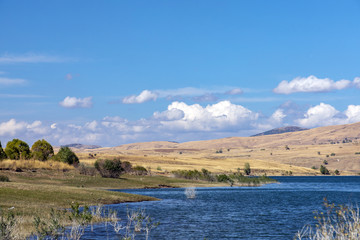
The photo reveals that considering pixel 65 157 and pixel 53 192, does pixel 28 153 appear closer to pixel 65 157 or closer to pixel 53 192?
pixel 65 157

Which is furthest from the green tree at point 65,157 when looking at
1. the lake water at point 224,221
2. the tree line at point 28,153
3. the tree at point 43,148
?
the lake water at point 224,221

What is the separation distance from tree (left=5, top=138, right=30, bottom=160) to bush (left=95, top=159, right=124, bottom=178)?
46.4 feet

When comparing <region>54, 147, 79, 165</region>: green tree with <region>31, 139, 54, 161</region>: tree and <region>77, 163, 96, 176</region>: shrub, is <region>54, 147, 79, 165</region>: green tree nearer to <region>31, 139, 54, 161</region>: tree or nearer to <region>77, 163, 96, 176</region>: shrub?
<region>31, 139, 54, 161</region>: tree

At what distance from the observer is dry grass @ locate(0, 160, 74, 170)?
2921 inches

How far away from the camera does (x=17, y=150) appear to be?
92875 mm

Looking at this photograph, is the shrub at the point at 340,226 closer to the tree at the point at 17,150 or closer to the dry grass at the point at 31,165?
the dry grass at the point at 31,165

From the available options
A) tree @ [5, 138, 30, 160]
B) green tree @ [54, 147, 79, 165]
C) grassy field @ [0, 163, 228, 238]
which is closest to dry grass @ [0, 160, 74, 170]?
grassy field @ [0, 163, 228, 238]

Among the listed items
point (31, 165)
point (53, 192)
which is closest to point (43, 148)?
point (31, 165)

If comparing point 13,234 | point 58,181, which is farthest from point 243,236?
point 58,181

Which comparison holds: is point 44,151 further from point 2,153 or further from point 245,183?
point 245,183

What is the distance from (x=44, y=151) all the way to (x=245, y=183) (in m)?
47.3

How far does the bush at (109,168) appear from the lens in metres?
90.2

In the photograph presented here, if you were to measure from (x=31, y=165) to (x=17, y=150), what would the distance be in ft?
48.7

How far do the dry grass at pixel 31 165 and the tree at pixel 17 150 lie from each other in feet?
29.3
